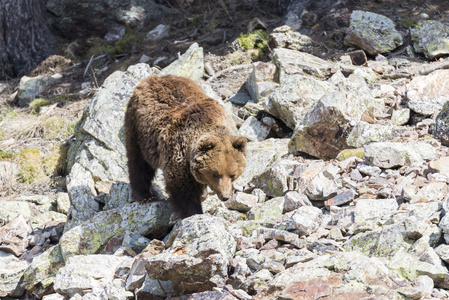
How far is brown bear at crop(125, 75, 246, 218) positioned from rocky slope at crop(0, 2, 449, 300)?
437 mm

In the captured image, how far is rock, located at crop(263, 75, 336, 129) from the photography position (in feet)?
25.3

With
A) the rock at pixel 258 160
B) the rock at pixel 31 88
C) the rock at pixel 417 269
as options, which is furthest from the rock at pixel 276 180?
the rock at pixel 31 88

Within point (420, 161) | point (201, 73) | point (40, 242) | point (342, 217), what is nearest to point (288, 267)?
point (342, 217)

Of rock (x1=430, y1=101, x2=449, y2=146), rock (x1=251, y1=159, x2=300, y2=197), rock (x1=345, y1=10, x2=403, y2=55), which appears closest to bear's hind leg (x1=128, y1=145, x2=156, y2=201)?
rock (x1=251, y1=159, x2=300, y2=197)

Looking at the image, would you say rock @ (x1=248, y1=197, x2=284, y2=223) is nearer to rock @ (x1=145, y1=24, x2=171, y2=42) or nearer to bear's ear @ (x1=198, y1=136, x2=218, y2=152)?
bear's ear @ (x1=198, y1=136, x2=218, y2=152)

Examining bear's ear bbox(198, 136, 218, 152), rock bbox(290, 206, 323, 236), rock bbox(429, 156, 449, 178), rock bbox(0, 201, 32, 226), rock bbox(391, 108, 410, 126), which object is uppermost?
bear's ear bbox(198, 136, 218, 152)

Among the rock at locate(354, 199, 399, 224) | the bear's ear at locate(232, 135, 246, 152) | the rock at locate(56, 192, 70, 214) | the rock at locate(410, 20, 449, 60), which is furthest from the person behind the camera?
the rock at locate(410, 20, 449, 60)

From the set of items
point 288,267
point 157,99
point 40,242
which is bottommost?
point 40,242

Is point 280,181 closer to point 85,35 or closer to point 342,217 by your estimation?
point 342,217

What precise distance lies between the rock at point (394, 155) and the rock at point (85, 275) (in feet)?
10.5

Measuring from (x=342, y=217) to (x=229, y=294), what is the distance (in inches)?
68.9

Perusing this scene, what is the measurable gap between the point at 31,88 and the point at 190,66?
4.40 meters

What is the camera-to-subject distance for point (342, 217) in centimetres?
517

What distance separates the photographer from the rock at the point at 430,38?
944cm
